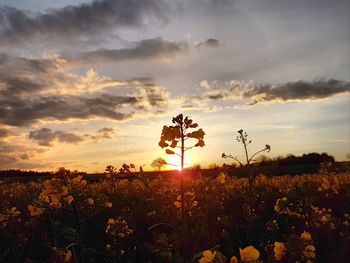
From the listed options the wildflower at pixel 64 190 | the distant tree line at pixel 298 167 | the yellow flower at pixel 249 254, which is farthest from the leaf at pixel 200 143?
the distant tree line at pixel 298 167

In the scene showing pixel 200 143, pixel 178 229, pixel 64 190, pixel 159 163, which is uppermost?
pixel 200 143

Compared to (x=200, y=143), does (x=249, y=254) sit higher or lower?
lower

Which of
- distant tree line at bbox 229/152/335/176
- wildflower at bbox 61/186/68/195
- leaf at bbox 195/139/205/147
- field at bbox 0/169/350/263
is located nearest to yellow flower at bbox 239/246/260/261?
field at bbox 0/169/350/263

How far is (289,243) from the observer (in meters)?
3.63

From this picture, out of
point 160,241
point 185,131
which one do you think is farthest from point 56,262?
point 185,131

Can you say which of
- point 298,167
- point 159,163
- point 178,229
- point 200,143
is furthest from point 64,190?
point 298,167

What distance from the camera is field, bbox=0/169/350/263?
13.2 ft

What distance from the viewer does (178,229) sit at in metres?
4.75

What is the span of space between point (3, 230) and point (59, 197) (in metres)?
3.95

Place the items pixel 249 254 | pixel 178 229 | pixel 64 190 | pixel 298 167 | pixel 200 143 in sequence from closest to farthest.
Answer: pixel 249 254
pixel 200 143
pixel 178 229
pixel 64 190
pixel 298 167

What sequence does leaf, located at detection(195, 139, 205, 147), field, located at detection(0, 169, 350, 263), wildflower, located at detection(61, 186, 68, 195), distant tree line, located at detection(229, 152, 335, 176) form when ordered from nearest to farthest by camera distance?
field, located at detection(0, 169, 350, 263) → leaf, located at detection(195, 139, 205, 147) → wildflower, located at detection(61, 186, 68, 195) → distant tree line, located at detection(229, 152, 335, 176)

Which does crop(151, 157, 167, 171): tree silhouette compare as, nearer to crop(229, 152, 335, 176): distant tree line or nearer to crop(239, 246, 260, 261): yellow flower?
crop(239, 246, 260, 261): yellow flower

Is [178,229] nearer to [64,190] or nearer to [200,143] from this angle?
[200,143]

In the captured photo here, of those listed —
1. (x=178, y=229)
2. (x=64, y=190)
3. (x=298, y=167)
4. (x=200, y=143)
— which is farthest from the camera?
(x=298, y=167)
